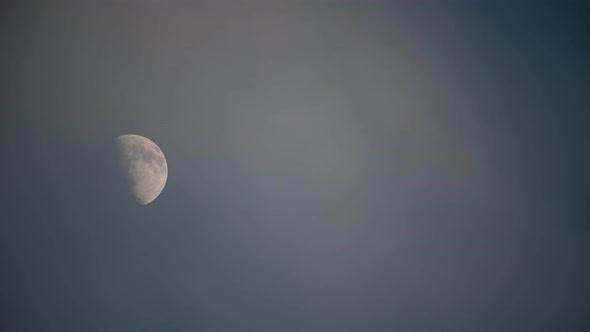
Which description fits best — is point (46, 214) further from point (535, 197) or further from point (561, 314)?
point (561, 314)

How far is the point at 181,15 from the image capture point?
2.88m

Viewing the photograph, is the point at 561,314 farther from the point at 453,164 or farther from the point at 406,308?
the point at 453,164

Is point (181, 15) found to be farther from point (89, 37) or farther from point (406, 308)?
point (406, 308)

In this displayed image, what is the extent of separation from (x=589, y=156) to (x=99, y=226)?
146 inches

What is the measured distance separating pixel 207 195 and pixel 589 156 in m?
2.91

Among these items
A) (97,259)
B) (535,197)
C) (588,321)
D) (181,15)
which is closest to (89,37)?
(181,15)

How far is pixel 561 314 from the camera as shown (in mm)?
2771

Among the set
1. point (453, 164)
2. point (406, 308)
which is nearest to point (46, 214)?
point (406, 308)

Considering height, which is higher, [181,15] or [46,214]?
[181,15]

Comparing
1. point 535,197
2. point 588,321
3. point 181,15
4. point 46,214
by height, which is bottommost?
point 588,321

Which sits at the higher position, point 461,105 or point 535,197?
point 461,105

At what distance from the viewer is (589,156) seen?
2.86 meters

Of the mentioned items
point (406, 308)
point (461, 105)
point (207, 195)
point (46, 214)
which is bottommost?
point (406, 308)

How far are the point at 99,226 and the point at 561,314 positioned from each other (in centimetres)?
346
